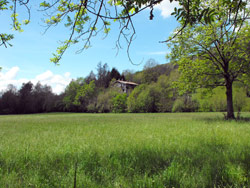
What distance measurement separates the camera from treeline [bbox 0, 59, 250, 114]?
39.8 m

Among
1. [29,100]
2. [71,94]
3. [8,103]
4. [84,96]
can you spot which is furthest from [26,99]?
[84,96]

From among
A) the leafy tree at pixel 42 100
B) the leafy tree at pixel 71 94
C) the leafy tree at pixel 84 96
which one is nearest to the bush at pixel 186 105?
the leafy tree at pixel 84 96

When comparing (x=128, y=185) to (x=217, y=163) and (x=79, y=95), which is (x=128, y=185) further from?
(x=79, y=95)

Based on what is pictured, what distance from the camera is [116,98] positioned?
5534 cm

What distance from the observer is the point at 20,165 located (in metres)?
3.56

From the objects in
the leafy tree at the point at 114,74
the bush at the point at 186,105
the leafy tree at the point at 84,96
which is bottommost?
the bush at the point at 186,105

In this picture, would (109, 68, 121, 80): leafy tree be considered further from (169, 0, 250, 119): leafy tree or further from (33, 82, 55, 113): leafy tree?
(169, 0, 250, 119): leafy tree

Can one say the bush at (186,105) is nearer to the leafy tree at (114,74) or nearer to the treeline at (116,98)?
the treeline at (116,98)

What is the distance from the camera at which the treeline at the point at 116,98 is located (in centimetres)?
3977

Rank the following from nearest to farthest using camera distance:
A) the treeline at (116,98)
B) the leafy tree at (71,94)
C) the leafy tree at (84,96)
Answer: the treeline at (116,98)
the leafy tree at (84,96)
the leafy tree at (71,94)

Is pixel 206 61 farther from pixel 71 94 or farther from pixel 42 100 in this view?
pixel 42 100

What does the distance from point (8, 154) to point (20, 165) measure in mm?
1075

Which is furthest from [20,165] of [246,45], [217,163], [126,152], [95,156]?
[246,45]

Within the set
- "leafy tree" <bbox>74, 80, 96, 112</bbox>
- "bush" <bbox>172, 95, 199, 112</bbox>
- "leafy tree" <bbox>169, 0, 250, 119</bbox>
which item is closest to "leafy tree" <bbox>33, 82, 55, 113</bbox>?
"leafy tree" <bbox>74, 80, 96, 112</bbox>
